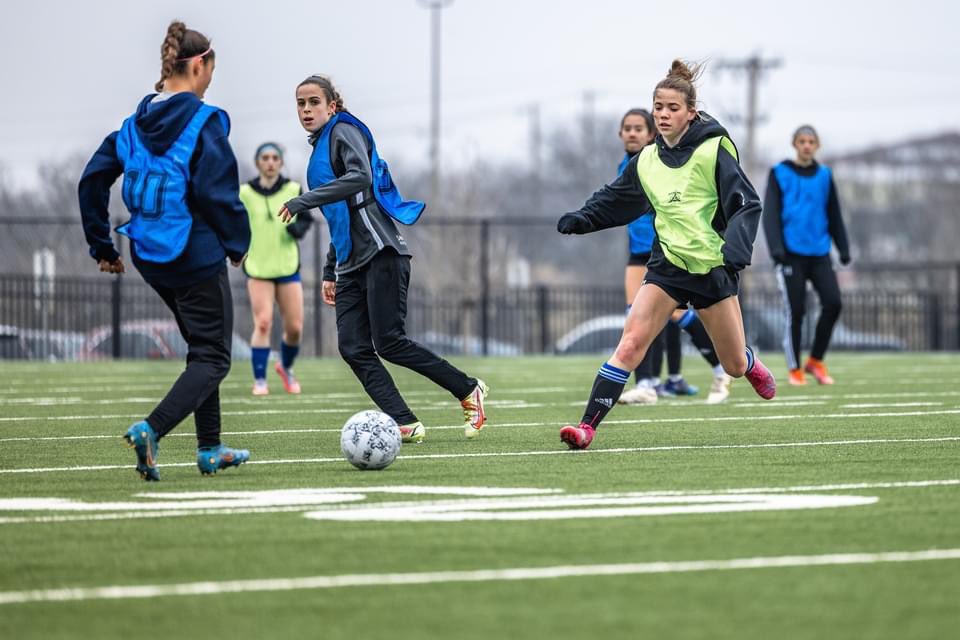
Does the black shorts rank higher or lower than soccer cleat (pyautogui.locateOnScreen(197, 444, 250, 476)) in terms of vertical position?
higher

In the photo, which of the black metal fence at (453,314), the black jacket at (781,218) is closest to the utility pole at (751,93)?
the black metal fence at (453,314)

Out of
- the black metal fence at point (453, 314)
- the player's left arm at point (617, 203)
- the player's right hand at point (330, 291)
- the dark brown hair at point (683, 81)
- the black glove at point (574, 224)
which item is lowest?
the black metal fence at point (453, 314)

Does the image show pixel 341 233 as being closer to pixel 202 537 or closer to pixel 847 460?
pixel 847 460

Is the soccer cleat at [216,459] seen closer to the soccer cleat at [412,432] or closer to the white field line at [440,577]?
the soccer cleat at [412,432]

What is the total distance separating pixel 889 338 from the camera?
33.3 metres

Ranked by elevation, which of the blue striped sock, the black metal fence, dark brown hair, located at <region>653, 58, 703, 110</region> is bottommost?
the black metal fence

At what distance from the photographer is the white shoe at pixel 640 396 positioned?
12.7 meters

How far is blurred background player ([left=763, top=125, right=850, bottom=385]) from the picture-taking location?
15.0 m

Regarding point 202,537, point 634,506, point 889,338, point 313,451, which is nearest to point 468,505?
point 634,506

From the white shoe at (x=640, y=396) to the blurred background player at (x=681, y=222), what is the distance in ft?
12.4

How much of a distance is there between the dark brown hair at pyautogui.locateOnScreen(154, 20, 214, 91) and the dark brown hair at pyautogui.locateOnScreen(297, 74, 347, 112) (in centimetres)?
147

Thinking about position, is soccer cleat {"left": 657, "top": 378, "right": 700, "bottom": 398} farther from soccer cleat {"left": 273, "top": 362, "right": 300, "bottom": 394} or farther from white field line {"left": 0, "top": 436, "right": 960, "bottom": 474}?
white field line {"left": 0, "top": 436, "right": 960, "bottom": 474}

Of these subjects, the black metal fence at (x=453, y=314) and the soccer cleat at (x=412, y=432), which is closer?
the soccer cleat at (x=412, y=432)

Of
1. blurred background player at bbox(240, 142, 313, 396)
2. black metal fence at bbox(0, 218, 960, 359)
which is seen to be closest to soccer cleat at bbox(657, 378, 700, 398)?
blurred background player at bbox(240, 142, 313, 396)
